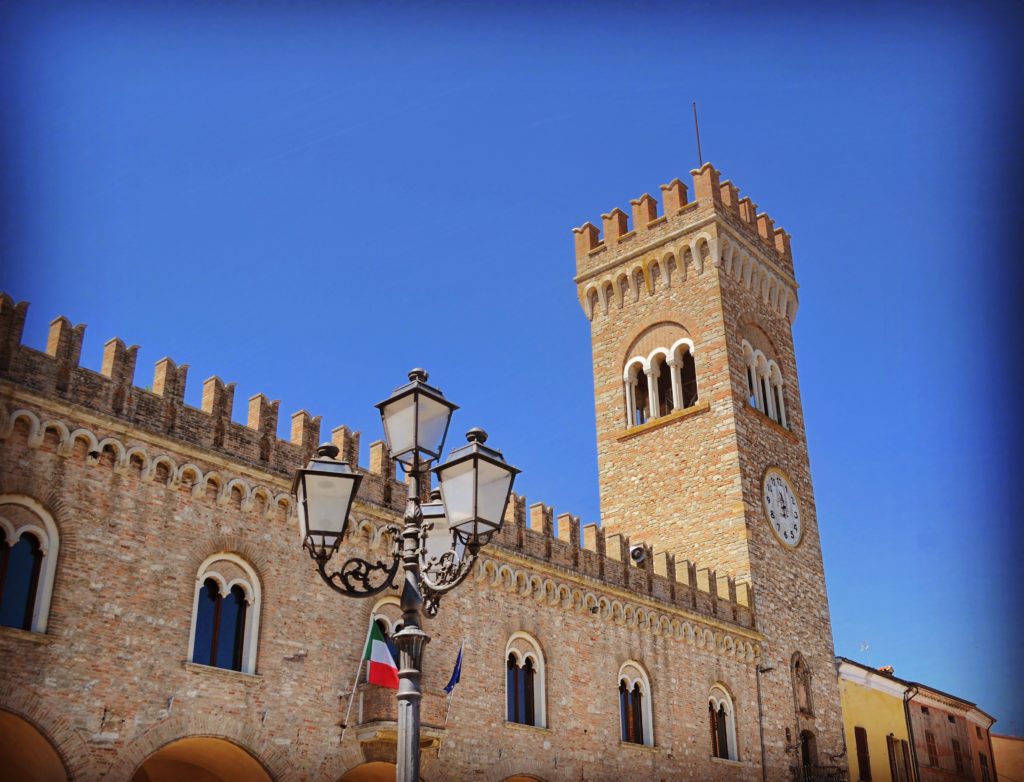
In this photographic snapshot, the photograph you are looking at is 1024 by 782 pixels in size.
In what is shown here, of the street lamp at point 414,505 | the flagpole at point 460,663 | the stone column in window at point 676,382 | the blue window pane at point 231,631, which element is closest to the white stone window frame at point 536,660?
the flagpole at point 460,663

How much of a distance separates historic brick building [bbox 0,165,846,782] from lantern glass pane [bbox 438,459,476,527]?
6.71 m

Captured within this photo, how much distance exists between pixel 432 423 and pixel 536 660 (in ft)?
36.9

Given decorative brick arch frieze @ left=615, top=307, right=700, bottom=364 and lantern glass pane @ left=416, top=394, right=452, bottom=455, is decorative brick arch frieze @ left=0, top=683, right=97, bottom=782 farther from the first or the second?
decorative brick arch frieze @ left=615, top=307, right=700, bottom=364

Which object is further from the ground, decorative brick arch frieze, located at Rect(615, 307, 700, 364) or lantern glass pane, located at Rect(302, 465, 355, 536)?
→ decorative brick arch frieze, located at Rect(615, 307, 700, 364)

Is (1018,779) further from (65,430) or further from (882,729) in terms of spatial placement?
(65,430)

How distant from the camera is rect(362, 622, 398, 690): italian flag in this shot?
50.5 ft

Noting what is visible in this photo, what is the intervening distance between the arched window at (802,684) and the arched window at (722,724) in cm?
285

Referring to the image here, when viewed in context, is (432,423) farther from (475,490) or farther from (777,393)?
(777,393)

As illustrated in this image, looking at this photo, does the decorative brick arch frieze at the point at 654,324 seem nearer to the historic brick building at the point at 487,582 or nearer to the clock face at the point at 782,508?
the historic brick building at the point at 487,582

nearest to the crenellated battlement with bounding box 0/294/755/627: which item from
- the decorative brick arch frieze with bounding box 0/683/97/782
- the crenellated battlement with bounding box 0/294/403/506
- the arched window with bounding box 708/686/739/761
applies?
the crenellated battlement with bounding box 0/294/403/506

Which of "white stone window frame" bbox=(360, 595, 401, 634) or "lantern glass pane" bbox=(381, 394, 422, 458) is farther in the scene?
"white stone window frame" bbox=(360, 595, 401, 634)

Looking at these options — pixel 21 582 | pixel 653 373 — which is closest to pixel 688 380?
pixel 653 373

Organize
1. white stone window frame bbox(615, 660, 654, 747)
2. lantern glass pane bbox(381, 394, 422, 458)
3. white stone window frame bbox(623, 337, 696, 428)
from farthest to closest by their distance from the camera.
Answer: white stone window frame bbox(623, 337, 696, 428) → white stone window frame bbox(615, 660, 654, 747) → lantern glass pane bbox(381, 394, 422, 458)

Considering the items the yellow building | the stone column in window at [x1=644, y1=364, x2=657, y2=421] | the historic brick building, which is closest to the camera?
the historic brick building
